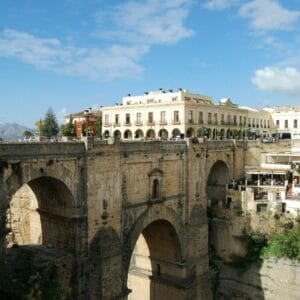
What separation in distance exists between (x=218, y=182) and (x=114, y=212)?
1614 centimetres

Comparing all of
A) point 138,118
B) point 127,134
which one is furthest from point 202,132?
point 127,134

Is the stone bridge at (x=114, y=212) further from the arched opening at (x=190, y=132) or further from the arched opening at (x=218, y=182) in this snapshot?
the arched opening at (x=190, y=132)

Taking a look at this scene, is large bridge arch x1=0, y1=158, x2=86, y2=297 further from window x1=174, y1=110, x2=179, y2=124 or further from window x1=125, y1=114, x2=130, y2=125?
window x1=125, y1=114, x2=130, y2=125

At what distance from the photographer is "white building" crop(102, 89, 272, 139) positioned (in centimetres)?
4762

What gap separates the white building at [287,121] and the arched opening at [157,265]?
119ft

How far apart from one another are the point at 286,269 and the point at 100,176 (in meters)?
16.2

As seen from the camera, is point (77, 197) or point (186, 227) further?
point (186, 227)

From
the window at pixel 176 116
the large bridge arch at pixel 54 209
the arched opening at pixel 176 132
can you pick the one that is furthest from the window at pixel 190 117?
the large bridge arch at pixel 54 209

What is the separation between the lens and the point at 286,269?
96.9 ft

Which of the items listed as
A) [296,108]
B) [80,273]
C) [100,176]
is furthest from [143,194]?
[296,108]

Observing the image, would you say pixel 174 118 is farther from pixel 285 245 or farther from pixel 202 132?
pixel 285 245

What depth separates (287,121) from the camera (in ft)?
206

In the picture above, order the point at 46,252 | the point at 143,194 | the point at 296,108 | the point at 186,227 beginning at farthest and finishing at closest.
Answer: the point at 296,108, the point at 186,227, the point at 143,194, the point at 46,252

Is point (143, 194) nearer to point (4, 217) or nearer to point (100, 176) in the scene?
point (100, 176)
